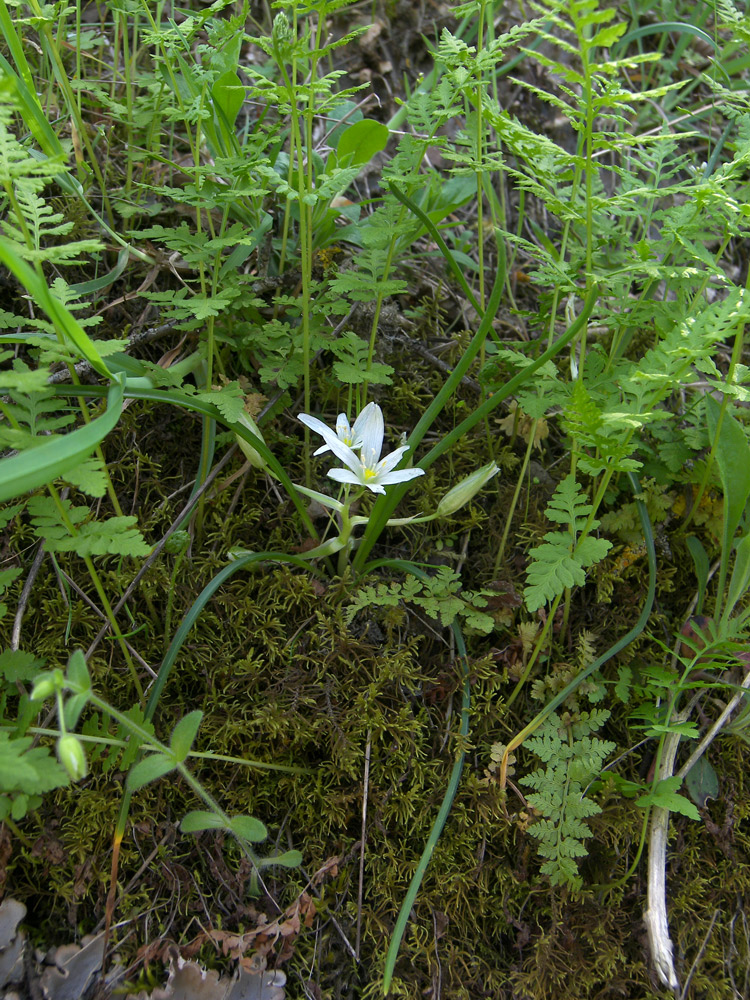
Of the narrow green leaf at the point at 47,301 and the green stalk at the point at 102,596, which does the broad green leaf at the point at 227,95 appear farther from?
the green stalk at the point at 102,596

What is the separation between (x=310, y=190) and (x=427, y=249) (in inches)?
31.8

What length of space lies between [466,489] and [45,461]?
0.96 m

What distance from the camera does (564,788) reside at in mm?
1588

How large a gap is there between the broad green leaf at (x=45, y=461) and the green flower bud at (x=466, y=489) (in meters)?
0.84

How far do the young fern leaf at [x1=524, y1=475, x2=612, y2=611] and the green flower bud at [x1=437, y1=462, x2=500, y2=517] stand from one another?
182 millimetres

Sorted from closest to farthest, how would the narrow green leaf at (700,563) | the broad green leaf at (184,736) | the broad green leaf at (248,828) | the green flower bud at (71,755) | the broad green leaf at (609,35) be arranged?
the green flower bud at (71,755), the broad green leaf at (609,35), the broad green leaf at (184,736), the broad green leaf at (248,828), the narrow green leaf at (700,563)

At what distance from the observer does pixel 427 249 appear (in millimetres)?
2336

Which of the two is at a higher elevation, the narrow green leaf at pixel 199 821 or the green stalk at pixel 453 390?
the green stalk at pixel 453 390

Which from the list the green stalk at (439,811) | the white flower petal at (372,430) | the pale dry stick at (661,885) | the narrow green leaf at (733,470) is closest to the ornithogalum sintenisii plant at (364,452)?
the white flower petal at (372,430)

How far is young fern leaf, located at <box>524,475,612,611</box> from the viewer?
4.67 ft

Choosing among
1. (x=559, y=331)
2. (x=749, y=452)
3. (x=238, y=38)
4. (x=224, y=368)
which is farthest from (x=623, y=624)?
(x=238, y=38)

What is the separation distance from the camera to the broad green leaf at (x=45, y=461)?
1022 millimetres

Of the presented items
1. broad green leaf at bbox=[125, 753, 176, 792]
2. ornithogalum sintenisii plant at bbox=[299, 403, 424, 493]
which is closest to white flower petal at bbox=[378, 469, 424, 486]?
ornithogalum sintenisii plant at bbox=[299, 403, 424, 493]

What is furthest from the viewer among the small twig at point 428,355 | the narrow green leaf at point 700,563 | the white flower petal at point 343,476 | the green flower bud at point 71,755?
the small twig at point 428,355
